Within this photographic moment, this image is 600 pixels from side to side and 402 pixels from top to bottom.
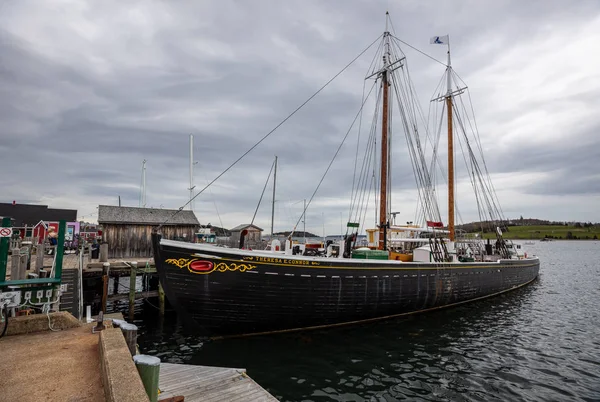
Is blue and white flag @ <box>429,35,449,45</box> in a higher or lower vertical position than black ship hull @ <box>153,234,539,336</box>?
higher

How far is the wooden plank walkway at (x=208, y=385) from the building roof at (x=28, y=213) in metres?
37.6

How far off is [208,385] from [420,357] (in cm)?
832

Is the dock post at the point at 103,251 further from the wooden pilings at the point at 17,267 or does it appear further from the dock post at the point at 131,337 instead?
the dock post at the point at 131,337

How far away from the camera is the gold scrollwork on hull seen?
37.9 ft

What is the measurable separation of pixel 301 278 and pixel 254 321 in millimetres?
2591

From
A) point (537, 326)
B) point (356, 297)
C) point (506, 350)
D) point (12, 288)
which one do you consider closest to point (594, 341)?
point (537, 326)

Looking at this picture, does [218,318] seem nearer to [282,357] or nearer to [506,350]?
[282,357]

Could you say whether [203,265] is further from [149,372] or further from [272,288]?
[149,372]

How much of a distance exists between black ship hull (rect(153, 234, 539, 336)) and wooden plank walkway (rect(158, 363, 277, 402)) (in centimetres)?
384

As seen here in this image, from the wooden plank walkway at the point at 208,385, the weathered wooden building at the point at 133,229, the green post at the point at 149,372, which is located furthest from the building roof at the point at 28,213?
the green post at the point at 149,372

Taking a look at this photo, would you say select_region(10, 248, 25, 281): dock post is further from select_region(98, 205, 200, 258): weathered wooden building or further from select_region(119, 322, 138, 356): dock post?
select_region(98, 205, 200, 258): weathered wooden building

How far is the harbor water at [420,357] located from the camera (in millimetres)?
9227

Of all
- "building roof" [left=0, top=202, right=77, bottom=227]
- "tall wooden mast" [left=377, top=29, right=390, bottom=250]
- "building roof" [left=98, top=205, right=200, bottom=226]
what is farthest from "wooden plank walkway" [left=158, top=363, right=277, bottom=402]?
A: "building roof" [left=0, top=202, right=77, bottom=227]

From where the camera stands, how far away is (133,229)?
90.6 ft
